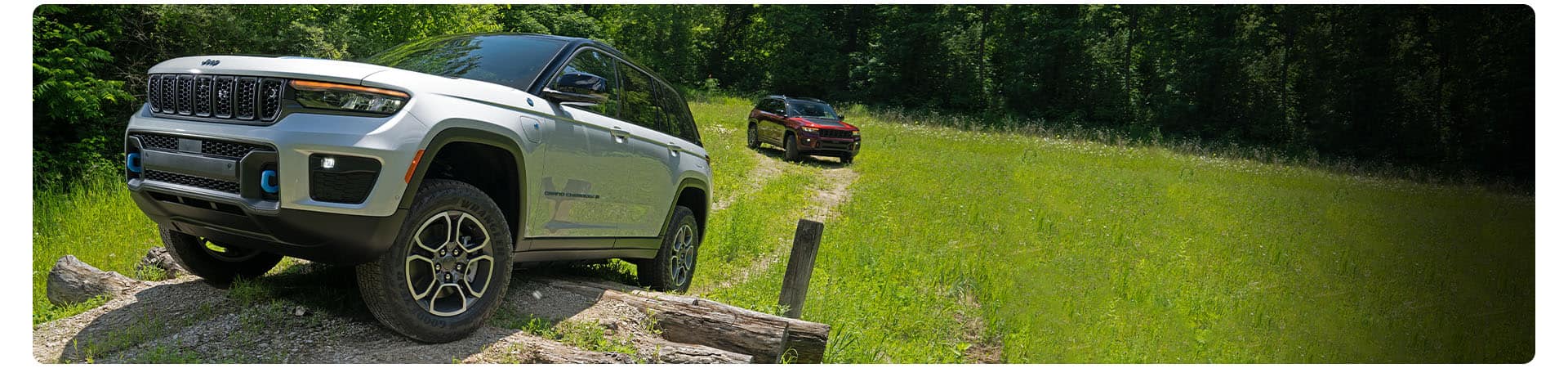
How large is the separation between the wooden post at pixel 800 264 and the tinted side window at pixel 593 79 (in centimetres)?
188

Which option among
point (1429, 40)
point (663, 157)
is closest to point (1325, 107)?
point (1429, 40)

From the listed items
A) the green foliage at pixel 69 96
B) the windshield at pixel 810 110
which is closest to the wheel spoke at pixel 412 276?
the green foliage at pixel 69 96

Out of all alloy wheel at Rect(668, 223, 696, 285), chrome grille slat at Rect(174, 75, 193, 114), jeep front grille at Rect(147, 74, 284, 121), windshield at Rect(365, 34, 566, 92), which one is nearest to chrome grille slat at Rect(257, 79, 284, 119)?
jeep front grille at Rect(147, 74, 284, 121)

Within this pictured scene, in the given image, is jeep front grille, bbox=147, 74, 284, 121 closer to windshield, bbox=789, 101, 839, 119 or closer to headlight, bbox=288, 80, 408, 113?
headlight, bbox=288, 80, 408, 113

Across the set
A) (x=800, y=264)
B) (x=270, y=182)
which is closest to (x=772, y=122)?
(x=800, y=264)

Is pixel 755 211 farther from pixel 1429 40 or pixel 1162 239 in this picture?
pixel 1429 40

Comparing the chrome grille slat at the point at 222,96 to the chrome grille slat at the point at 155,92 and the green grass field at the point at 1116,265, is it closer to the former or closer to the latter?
the chrome grille slat at the point at 155,92

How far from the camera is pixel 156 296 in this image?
454cm

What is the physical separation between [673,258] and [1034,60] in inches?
1519

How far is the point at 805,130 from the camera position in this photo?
20.2m

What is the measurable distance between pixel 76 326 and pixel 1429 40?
20.4 m

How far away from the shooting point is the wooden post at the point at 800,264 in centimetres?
646

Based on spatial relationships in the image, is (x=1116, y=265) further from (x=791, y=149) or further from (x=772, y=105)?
(x=772, y=105)

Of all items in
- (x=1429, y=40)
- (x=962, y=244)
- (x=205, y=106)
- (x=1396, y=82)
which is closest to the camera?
(x=205, y=106)
